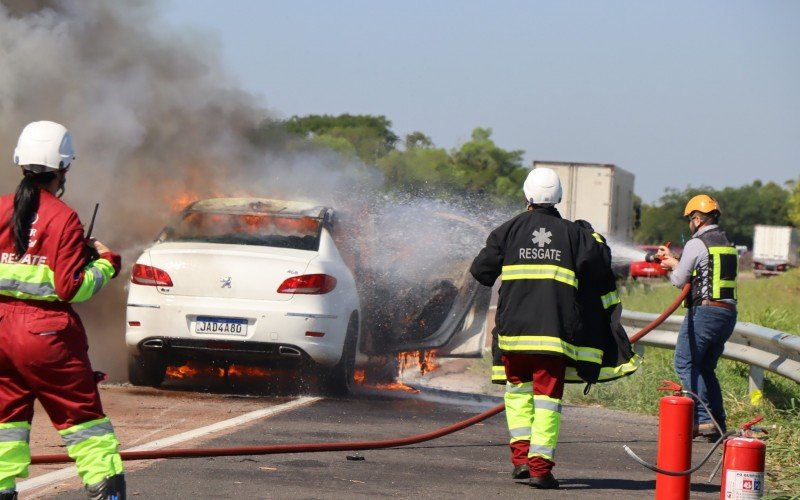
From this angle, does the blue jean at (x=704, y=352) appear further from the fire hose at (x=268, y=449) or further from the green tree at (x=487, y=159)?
the green tree at (x=487, y=159)

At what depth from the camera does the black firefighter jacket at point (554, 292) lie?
7.07 metres

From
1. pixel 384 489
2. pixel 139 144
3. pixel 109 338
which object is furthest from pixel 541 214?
pixel 139 144

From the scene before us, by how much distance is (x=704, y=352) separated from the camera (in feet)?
31.6

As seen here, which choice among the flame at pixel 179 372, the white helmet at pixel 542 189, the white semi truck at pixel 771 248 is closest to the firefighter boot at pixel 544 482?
the white helmet at pixel 542 189

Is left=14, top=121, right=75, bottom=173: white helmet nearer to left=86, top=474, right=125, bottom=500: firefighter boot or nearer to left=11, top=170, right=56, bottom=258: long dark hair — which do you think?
left=11, top=170, right=56, bottom=258: long dark hair

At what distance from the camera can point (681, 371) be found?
9703 millimetres

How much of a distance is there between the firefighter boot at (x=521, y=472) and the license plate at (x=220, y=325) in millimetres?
3404

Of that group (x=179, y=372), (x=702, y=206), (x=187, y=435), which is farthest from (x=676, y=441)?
(x=179, y=372)

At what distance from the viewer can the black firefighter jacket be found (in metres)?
7.07

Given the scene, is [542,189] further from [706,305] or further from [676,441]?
[706,305]

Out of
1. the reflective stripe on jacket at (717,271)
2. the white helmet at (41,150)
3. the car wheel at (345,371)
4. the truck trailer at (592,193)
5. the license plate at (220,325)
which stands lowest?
the car wheel at (345,371)

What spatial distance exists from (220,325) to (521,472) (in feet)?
11.7

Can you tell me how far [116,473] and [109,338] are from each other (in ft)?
27.0

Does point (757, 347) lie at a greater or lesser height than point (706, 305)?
lesser
